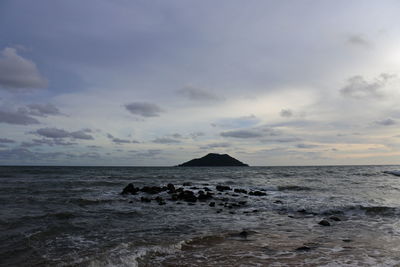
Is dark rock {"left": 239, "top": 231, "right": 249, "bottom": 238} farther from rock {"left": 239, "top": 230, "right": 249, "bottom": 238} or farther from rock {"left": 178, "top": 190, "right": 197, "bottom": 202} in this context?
rock {"left": 178, "top": 190, "right": 197, "bottom": 202}

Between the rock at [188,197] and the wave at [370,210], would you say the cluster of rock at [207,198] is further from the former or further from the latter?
the wave at [370,210]

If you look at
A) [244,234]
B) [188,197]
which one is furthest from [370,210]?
[188,197]

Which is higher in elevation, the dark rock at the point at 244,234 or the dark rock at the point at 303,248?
the dark rock at the point at 303,248

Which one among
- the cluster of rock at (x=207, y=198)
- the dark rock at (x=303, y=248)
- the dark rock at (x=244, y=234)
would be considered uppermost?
the dark rock at (x=303, y=248)

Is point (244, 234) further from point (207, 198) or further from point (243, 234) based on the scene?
point (207, 198)

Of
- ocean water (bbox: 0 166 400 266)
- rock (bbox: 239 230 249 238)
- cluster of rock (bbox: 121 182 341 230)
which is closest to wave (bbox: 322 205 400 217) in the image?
ocean water (bbox: 0 166 400 266)

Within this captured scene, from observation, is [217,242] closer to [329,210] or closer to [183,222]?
[183,222]

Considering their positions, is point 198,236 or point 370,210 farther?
point 370,210

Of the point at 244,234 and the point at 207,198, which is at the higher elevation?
the point at 244,234

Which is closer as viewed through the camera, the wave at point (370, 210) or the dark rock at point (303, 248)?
the dark rock at point (303, 248)

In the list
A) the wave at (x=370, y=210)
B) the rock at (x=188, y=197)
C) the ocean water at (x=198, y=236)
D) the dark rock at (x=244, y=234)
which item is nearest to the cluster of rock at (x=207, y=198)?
the rock at (x=188, y=197)

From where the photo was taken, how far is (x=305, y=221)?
1381 centimetres

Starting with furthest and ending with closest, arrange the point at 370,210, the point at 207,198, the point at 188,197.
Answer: the point at 207,198, the point at 188,197, the point at 370,210

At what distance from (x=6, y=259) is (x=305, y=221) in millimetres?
11996
